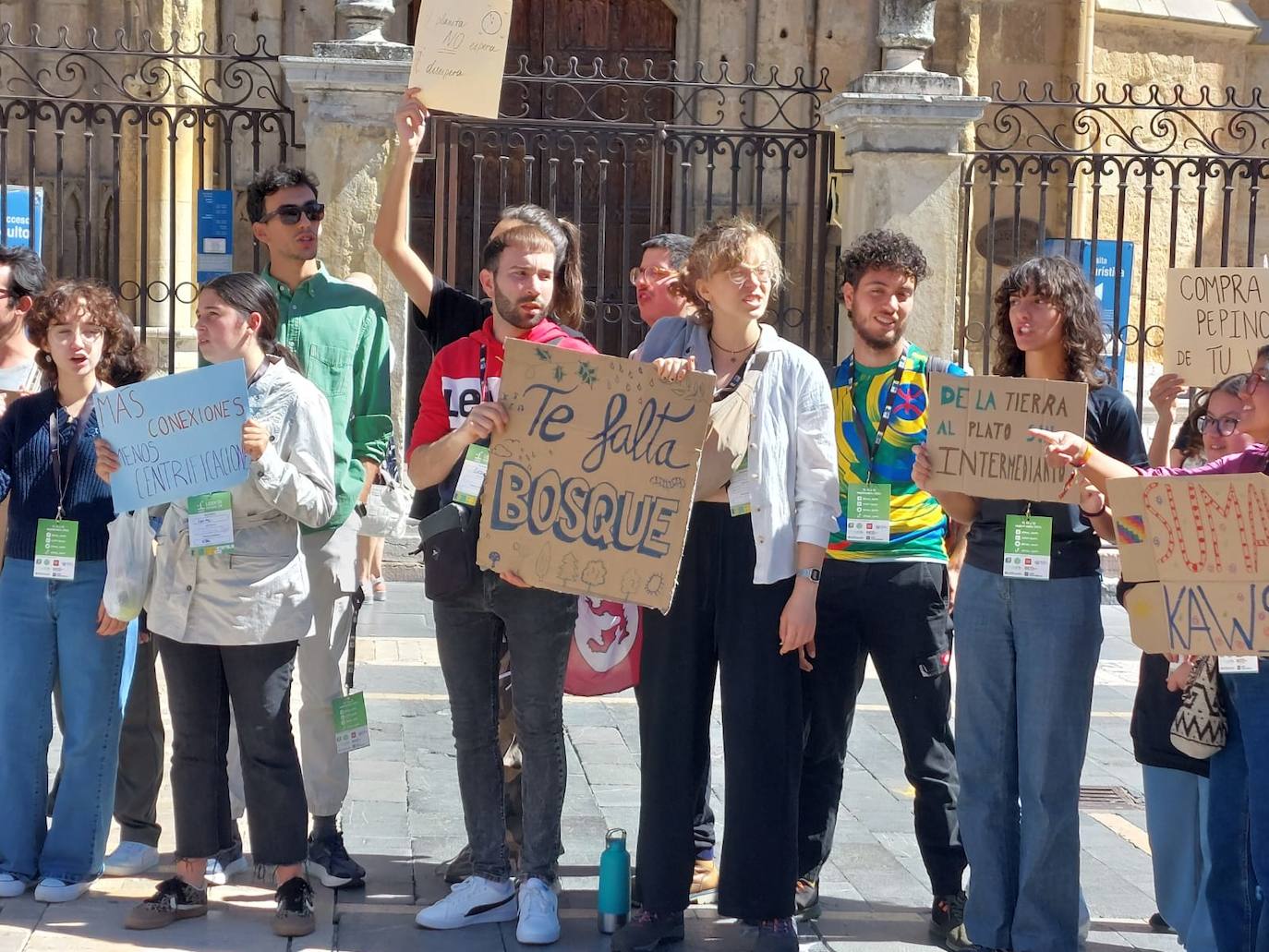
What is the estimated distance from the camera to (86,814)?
4789mm

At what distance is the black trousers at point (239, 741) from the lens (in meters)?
4.61

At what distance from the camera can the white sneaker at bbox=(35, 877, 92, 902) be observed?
471 centimetres

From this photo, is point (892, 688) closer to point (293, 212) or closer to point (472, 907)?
point (472, 907)

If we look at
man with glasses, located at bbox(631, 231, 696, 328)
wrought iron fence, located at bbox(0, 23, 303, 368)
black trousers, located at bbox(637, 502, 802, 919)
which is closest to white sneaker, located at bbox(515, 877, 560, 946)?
black trousers, located at bbox(637, 502, 802, 919)

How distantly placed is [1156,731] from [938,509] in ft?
3.01

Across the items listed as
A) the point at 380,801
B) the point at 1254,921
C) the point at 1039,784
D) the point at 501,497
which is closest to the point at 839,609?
the point at 1039,784

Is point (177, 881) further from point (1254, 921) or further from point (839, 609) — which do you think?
point (1254, 921)

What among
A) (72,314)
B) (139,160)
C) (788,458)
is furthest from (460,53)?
(139,160)

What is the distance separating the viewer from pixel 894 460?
15.7 ft

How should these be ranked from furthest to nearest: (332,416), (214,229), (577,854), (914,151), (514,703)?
1. (214,229)
2. (914,151)
3. (577,854)
4. (332,416)
5. (514,703)

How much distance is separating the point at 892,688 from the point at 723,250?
1.44 meters

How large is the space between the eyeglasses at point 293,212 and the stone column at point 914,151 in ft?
19.3

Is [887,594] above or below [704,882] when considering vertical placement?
above

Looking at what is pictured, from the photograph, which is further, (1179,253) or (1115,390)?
(1179,253)
